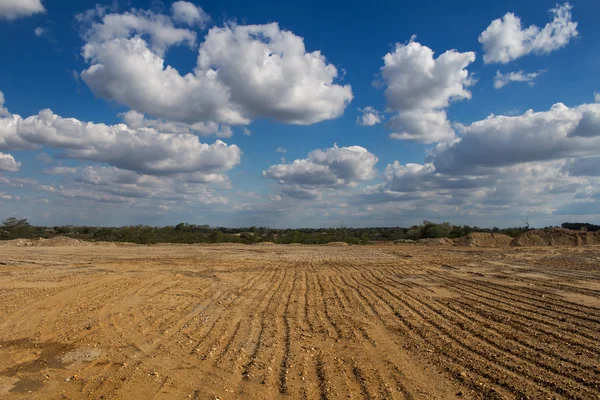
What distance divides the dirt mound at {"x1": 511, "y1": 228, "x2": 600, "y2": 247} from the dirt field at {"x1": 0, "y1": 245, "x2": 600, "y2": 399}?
1243 inches

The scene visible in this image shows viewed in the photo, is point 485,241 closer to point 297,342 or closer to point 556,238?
point 556,238

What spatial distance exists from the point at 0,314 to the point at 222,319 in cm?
501

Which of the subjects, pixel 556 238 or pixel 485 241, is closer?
pixel 556 238

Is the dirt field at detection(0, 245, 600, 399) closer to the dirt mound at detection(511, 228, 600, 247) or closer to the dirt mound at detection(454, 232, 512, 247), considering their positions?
the dirt mound at detection(454, 232, 512, 247)

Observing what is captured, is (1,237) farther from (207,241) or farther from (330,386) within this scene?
(330,386)

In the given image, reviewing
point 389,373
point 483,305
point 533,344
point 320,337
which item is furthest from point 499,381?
point 483,305

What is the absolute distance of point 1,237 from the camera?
157 ft

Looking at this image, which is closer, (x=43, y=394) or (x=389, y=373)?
(x=43, y=394)

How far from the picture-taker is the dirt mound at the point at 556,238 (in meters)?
38.3

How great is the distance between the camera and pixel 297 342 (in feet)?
22.7

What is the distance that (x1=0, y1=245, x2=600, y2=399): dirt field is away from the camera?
501cm

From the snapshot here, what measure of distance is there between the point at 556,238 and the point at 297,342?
4162cm

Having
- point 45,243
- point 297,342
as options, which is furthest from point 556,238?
point 45,243

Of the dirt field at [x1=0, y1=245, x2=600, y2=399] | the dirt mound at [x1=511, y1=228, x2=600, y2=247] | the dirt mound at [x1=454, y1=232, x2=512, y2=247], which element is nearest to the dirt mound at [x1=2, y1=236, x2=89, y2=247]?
the dirt field at [x1=0, y1=245, x2=600, y2=399]
